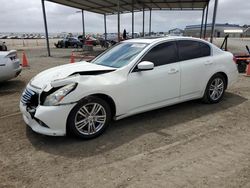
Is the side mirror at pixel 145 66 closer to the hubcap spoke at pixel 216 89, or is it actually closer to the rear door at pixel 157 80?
the rear door at pixel 157 80

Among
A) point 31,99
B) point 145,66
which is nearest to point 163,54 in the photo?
point 145,66

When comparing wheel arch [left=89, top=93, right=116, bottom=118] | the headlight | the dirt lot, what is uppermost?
the headlight

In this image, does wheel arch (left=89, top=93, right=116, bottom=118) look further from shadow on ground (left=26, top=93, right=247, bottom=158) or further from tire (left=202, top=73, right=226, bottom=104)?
tire (left=202, top=73, right=226, bottom=104)

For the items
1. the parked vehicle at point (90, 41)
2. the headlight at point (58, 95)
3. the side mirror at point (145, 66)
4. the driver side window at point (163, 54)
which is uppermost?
the driver side window at point (163, 54)

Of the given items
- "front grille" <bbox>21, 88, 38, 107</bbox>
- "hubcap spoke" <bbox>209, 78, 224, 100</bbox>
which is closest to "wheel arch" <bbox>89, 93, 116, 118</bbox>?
"front grille" <bbox>21, 88, 38, 107</bbox>

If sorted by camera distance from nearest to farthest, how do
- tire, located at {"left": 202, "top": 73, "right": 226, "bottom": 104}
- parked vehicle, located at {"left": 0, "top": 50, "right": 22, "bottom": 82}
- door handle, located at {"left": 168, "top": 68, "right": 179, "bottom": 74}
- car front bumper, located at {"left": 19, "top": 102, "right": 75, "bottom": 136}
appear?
car front bumper, located at {"left": 19, "top": 102, "right": 75, "bottom": 136}
door handle, located at {"left": 168, "top": 68, "right": 179, "bottom": 74}
tire, located at {"left": 202, "top": 73, "right": 226, "bottom": 104}
parked vehicle, located at {"left": 0, "top": 50, "right": 22, "bottom": 82}

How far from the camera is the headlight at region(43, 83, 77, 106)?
3.57m

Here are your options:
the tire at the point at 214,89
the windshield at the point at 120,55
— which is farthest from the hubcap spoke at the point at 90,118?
the tire at the point at 214,89

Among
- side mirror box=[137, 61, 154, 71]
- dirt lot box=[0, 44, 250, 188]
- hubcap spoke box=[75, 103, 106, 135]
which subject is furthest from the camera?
side mirror box=[137, 61, 154, 71]

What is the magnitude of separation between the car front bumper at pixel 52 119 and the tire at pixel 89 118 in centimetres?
9

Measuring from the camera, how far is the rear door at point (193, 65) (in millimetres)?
4859

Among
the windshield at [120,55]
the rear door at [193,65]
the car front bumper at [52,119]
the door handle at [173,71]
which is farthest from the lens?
the rear door at [193,65]

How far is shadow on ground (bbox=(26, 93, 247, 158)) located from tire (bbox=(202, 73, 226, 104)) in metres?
0.14

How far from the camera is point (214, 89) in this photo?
548cm
